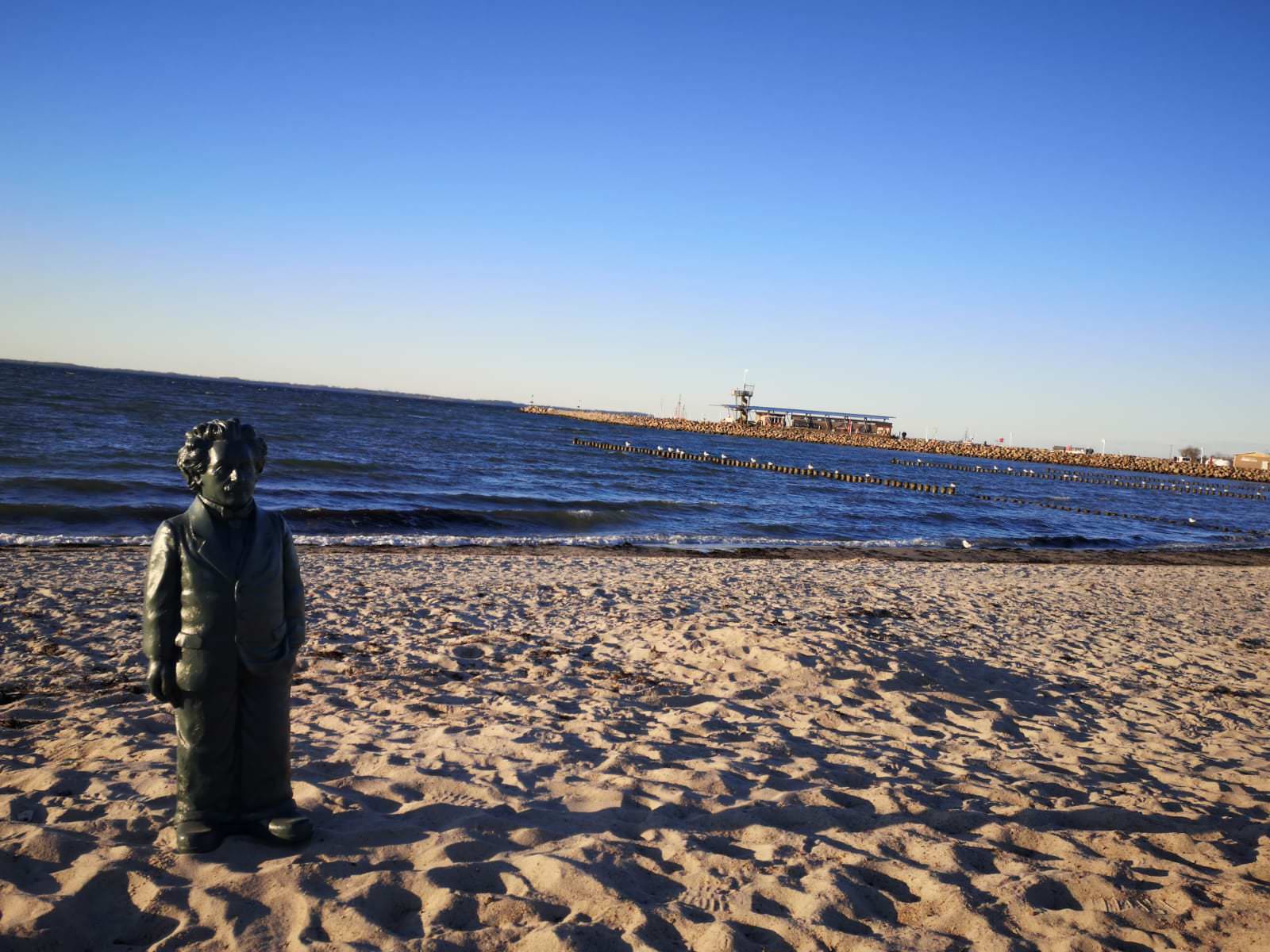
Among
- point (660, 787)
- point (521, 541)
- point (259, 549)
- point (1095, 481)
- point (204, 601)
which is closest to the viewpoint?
point (204, 601)

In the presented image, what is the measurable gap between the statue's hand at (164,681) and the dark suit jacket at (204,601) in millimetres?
29

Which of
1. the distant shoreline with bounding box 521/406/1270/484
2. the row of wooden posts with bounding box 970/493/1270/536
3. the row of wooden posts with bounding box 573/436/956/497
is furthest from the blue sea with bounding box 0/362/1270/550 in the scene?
the distant shoreline with bounding box 521/406/1270/484

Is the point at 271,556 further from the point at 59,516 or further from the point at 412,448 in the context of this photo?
the point at 412,448

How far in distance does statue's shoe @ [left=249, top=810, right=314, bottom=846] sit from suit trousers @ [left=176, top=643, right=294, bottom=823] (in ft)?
0.14

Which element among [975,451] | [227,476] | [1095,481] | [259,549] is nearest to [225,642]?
[259,549]

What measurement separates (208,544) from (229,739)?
2.89ft

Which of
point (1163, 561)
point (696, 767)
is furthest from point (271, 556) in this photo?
point (1163, 561)

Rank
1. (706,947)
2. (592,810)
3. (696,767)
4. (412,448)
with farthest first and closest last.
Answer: (412,448)
(696,767)
(592,810)
(706,947)

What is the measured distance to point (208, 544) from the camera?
3523 mm

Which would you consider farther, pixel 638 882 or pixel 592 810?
pixel 592 810

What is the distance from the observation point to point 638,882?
360cm

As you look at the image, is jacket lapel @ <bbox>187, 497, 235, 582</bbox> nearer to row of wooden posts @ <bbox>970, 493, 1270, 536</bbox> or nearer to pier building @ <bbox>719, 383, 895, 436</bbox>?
row of wooden posts @ <bbox>970, 493, 1270, 536</bbox>

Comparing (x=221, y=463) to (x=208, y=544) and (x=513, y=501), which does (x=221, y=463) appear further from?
(x=513, y=501)

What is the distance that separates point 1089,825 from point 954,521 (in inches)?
926
